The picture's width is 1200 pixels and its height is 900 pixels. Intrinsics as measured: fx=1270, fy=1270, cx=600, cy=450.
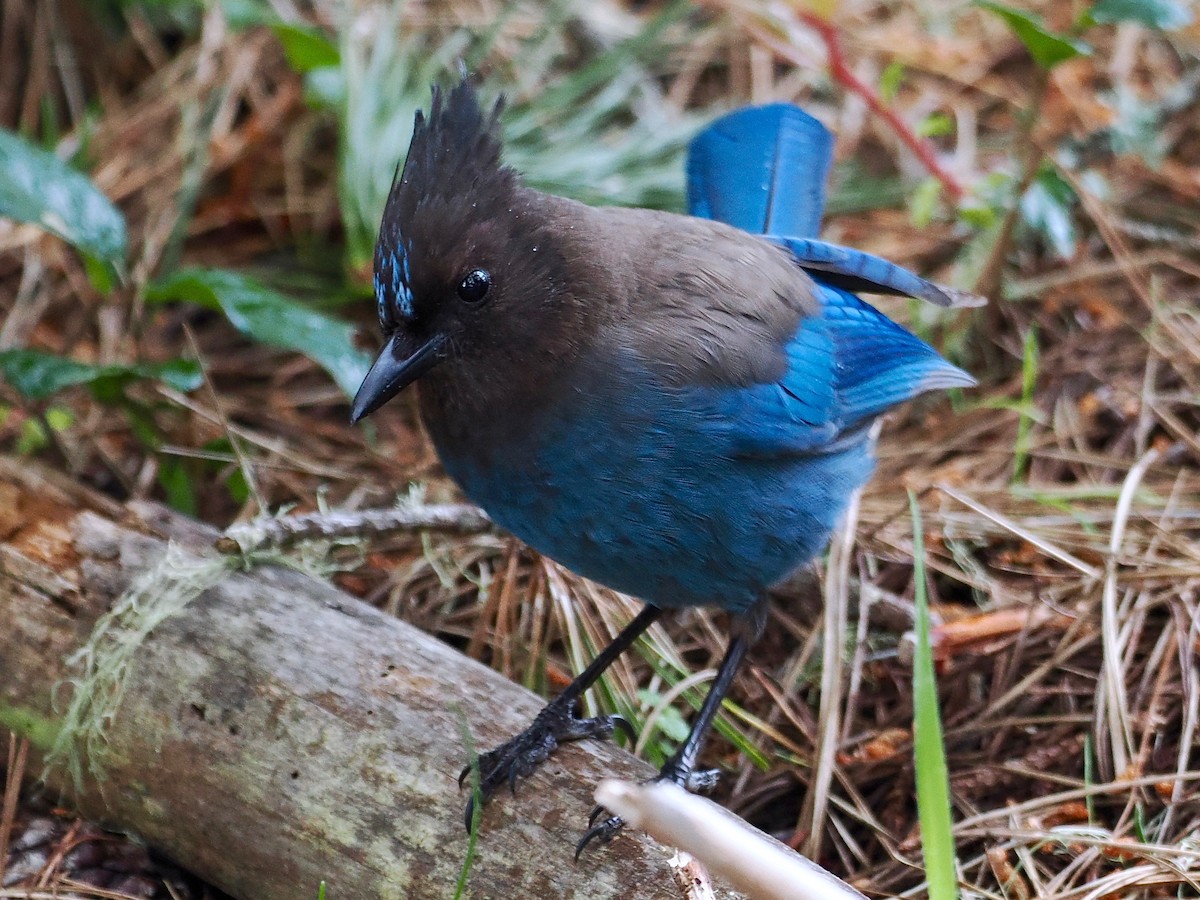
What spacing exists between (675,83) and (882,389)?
8.19 feet

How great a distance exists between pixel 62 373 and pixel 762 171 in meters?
1.86

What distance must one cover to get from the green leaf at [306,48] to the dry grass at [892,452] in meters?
0.37

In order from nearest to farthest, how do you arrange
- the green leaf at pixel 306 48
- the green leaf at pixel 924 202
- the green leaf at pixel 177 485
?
the green leaf at pixel 177 485, the green leaf at pixel 924 202, the green leaf at pixel 306 48

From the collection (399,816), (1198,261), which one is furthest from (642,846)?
(1198,261)

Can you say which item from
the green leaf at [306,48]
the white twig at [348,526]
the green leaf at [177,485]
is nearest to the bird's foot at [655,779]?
the white twig at [348,526]

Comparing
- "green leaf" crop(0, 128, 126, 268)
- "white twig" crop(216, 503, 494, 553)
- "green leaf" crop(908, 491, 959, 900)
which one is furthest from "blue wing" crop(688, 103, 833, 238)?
"green leaf" crop(908, 491, 959, 900)

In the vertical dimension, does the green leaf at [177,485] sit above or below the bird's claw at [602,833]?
below

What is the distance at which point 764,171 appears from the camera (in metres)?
3.41

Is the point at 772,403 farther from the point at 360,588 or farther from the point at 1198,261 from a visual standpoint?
the point at 1198,261

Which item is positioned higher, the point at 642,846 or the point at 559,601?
the point at 642,846

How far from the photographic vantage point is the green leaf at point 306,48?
4.09 meters

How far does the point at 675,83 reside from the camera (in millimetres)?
5090

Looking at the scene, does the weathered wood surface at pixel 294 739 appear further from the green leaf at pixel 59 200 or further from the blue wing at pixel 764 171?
the blue wing at pixel 764 171

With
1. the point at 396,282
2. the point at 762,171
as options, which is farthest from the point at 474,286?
the point at 762,171
